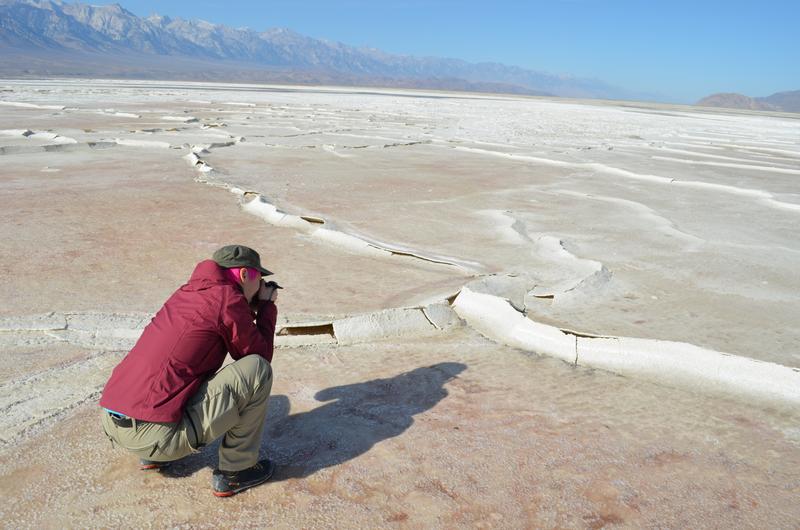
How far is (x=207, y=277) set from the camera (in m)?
2.13

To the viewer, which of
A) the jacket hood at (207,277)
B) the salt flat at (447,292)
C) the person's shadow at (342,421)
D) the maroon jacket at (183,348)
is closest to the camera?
the maroon jacket at (183,348)

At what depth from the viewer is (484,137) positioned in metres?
A: 16.8

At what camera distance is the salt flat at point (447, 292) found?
224cm

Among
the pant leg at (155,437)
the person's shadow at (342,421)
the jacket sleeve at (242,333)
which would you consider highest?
the jacket sleeve at (242,333)

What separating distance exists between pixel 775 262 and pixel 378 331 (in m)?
3.43

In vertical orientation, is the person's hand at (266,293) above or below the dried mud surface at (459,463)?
above

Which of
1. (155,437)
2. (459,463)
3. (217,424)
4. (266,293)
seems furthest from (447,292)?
(155,437)

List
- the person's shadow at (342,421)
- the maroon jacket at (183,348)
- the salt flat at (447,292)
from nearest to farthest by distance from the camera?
the maroon jacket at (183,348) → the salt flat at (447,292) → the person's shadow at (342,421)

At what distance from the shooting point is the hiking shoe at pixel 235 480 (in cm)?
214

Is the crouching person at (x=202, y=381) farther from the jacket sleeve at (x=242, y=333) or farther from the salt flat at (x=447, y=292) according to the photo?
the salt flat at (x=447, y=292)

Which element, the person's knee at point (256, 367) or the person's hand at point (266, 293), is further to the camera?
the person's hand at point (266, 293)

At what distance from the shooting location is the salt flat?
2.24 metres

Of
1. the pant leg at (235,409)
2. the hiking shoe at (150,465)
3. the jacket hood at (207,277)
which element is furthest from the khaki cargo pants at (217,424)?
the jacket hood at (207,277)

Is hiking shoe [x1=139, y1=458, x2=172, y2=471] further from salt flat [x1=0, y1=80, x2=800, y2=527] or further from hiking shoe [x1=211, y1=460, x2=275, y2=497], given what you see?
hiking shoe [x1=211, y1=460, x2=275, y2=497]
